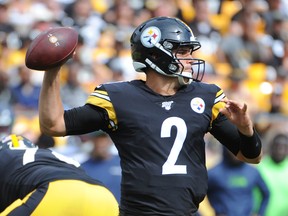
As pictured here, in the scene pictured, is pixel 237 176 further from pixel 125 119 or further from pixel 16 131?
pixel 125 119

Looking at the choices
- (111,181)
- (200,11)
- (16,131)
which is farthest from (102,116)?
(200,11)

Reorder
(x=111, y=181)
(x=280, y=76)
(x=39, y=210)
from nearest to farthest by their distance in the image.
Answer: (x=39, y=210)
(x=111, y=181)
(x=280, y=76)

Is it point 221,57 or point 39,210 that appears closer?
point 39,210

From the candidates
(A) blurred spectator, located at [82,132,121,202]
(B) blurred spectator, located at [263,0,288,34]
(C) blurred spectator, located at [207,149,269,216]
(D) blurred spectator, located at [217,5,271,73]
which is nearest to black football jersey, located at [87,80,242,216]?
(A) blurred spectator, located at [82,132,121,202]

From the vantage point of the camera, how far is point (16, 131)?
26.7 feet

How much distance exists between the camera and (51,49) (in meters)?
3.92

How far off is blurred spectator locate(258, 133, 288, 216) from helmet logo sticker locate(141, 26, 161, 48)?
4385mm

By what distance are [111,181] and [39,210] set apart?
3.16m

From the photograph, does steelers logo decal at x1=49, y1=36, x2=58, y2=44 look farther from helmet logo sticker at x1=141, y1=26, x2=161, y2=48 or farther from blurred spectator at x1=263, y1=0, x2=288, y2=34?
blurred spectator at x1=263, y1=0, x2=288, y2=34

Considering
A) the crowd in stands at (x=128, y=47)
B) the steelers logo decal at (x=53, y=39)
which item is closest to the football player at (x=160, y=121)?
the steelers logo decal at (x=53, y=39)

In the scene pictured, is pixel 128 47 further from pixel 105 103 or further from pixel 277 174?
pixel 105 103

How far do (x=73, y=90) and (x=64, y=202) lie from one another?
18.6 feet

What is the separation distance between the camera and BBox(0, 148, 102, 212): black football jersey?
470cm

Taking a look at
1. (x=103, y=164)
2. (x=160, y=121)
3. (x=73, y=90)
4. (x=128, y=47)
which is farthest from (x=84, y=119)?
(x=128, y=47)
